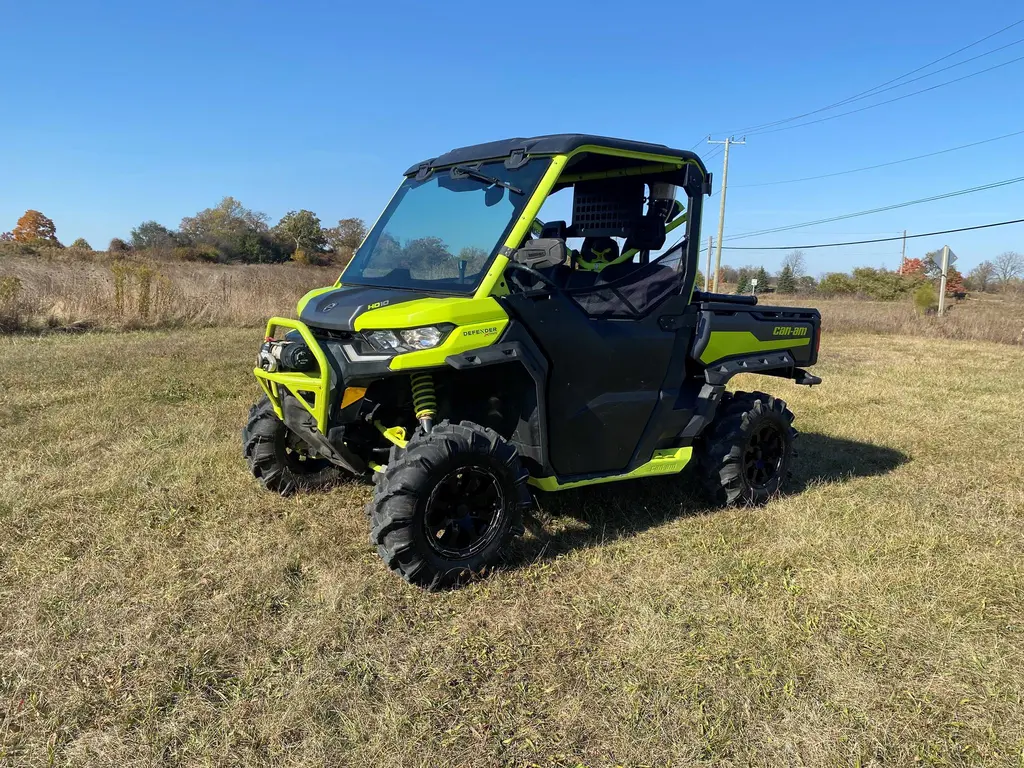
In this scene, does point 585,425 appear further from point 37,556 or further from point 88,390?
point 88,390

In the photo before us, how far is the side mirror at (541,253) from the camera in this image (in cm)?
324

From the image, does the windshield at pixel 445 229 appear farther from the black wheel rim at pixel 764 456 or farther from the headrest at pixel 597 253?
the black wheel rim at pixel 764 456

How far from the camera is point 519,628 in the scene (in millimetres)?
3119

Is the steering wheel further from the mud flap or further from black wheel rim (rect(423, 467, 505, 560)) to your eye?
the mud flap

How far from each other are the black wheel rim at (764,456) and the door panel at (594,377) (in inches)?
42.2

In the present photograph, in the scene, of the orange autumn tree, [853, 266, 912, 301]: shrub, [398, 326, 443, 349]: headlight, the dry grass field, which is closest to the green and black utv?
[398, 326, 443, 349]: headlight

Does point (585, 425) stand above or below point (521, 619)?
above

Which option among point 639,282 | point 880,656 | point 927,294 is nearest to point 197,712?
point 880,656

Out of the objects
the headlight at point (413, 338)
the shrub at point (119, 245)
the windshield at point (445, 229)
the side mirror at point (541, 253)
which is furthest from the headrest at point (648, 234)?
the shrub at point (119, 245)

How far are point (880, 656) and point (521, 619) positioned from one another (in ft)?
5.18

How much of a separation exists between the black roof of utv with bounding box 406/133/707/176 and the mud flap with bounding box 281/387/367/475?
1.68 meters

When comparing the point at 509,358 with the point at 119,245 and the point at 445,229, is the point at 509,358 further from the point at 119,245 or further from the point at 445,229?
the point at 119,245

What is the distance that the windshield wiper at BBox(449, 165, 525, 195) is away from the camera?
3604 mm

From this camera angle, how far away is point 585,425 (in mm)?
3922
